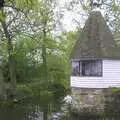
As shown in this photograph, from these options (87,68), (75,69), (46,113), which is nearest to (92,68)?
(87,68)

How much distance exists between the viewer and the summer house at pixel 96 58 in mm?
25250

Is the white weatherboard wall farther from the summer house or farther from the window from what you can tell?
the window

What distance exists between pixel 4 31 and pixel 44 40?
8.47m

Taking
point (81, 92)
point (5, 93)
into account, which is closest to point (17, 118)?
point (81, 92)

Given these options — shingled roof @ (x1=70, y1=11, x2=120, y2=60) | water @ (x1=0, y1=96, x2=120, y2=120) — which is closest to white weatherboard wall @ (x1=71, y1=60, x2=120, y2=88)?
shingled roof @ (x1=70, y1=11, x2=120, y2=60)

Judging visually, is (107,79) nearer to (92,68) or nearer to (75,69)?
(92,68)

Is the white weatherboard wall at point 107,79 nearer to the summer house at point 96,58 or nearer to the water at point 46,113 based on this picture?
the summer house at point 96,58

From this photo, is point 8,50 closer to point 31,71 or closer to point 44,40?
point 44,40

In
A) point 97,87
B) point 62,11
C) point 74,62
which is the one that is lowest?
point 97,87

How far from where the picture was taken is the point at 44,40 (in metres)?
40.3

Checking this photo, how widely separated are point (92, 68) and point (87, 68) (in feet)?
1.79

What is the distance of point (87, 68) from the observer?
26.3 metres

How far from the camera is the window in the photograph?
83.6 ft

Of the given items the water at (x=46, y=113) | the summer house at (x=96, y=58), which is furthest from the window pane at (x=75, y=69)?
the water at (x=46, y=113)
